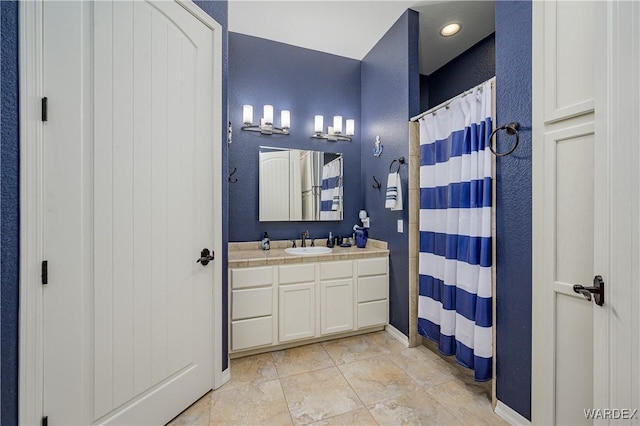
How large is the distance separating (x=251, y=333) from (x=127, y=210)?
A: 138 centimetres

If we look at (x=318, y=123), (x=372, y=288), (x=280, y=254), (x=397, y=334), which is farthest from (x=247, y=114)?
(x=397, y=334)

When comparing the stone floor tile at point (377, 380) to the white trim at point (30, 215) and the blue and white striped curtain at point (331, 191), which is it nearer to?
the blue and white striped curtain at point (331, 191)

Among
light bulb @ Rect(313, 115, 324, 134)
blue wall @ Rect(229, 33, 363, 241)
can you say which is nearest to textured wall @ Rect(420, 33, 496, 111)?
blue wall @ Rect(229, 33, 363, 241)

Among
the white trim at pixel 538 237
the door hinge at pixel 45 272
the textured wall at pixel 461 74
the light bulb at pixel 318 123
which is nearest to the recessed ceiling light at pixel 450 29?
the textured wall at pixel 461 74

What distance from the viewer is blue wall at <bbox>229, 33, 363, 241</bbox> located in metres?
2.63

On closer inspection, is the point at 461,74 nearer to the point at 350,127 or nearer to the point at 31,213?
the point at 350,127

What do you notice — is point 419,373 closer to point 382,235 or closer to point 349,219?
point 382,235

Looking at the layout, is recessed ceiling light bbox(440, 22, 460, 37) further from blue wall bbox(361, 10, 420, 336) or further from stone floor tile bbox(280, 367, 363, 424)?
stone floor tile bbox(280, 367, 363, 424)

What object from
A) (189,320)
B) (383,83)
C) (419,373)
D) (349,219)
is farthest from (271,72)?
(419,373)

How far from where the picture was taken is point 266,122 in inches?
103

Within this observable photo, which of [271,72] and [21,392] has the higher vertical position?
[271,72]

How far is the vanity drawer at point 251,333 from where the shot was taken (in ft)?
6.65

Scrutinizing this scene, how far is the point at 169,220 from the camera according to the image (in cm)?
142

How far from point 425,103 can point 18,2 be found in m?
3.48
